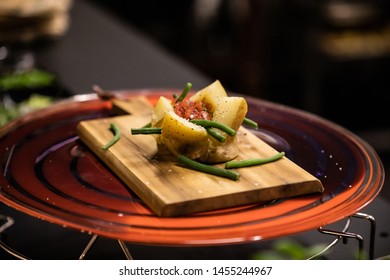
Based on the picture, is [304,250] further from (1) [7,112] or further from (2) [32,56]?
(2) [32,56]

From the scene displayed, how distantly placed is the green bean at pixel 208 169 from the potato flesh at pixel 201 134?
0.02m

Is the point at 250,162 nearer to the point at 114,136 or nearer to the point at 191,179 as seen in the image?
the point at 191,179

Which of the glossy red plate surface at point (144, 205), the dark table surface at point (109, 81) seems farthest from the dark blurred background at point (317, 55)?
the glossy red plate surface at point (144, 205)

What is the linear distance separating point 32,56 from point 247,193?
5.63 feet

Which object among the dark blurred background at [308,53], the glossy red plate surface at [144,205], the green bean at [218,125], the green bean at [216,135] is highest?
the green bean at [218,125]

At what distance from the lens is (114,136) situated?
4.15 feet

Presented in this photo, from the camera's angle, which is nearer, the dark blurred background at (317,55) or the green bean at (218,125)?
the green bean at (218,125)

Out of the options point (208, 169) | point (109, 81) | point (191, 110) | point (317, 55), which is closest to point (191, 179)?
A: point (208, 169)

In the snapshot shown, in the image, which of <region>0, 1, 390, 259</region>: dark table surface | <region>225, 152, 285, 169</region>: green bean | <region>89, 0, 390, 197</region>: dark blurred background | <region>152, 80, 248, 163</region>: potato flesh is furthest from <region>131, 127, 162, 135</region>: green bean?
<region>89, 0, 390, 197</region>: dark blurred background

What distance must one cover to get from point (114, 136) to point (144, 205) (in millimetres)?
274

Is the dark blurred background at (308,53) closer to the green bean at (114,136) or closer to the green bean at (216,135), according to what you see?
the green bean at (114,136)

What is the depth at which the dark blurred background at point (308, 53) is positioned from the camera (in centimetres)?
429

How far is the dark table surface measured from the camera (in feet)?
4.35

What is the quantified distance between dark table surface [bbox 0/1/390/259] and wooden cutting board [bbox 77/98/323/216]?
0.78 ft
